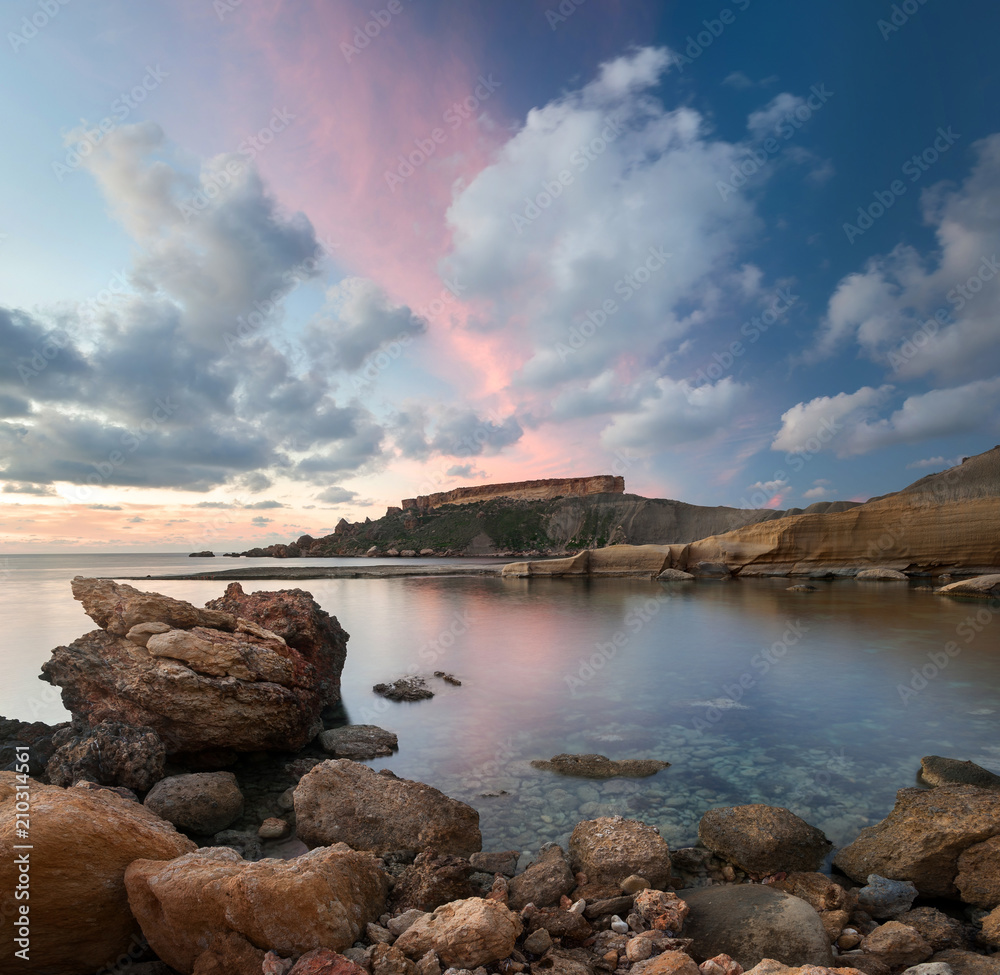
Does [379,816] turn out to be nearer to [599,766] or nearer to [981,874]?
[599,766]

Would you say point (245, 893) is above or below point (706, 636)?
above

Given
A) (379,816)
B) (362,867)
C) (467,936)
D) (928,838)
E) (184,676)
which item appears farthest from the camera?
(184,676)

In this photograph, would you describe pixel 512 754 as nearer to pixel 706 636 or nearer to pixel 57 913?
pixel 57 913

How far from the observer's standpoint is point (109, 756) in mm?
5570

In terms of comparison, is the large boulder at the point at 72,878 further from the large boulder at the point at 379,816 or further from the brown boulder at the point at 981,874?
the brown boulder at the point at 981,874

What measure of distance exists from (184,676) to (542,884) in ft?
16.5

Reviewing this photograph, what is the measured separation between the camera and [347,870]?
339cm

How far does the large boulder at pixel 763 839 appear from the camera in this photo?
449cm

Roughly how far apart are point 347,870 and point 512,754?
13.5 feet

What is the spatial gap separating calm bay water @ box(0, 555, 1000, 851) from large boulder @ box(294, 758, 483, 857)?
484mm

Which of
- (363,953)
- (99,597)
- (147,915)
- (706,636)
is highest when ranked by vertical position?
(99,597)

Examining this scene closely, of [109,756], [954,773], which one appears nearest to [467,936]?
[109,756]

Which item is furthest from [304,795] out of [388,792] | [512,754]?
[512,754]

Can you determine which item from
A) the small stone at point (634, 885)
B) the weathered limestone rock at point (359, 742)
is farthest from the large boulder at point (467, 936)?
the weathered limestone rock at point (359, 742)
